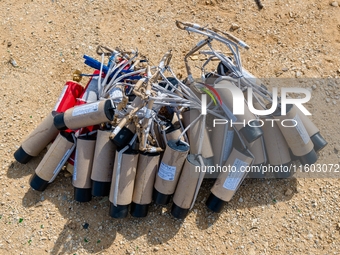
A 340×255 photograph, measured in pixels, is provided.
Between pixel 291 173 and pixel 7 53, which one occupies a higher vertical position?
pixel 7 53

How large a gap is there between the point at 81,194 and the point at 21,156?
78 centimetres

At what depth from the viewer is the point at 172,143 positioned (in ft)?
7.50

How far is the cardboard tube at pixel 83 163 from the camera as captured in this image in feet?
7.97

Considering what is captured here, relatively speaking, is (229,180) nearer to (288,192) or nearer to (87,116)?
(288,192)

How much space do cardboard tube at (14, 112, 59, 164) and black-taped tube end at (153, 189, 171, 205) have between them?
118 cm

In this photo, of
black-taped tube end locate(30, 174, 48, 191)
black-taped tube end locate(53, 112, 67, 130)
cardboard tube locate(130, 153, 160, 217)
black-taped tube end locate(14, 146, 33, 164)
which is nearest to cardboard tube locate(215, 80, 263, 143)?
cardboard tube locate(130, 153, 160, 217)

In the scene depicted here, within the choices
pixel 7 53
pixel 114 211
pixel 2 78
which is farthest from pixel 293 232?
pixel 7 53

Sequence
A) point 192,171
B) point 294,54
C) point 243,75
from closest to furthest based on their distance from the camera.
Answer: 1. point 192,171
2. point 243,75
3. point 294,54

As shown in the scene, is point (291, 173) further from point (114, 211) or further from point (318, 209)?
point (114, 211)

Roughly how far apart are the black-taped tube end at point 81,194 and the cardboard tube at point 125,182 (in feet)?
0.92

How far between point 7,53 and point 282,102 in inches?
130

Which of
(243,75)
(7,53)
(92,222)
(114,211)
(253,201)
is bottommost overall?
(253,201)

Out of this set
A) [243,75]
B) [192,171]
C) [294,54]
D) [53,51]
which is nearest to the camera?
[192,171]

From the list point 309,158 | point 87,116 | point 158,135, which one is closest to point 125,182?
point 158,135
